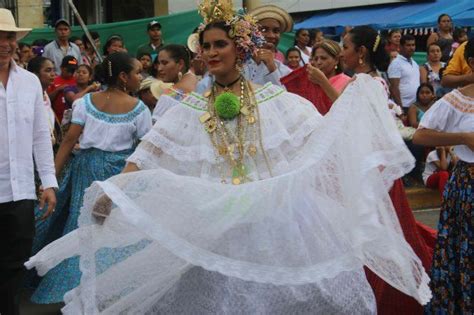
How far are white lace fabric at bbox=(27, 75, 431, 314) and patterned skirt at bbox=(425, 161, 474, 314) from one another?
1056 millimetres

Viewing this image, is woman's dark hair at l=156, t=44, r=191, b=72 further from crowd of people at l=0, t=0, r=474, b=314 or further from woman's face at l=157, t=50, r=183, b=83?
crowd of people at l=0, t=0, r=474, b=314

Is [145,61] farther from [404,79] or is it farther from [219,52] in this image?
[219,52]

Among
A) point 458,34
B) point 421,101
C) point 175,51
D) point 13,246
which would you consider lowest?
point 421,101

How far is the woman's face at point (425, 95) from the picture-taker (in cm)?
1152

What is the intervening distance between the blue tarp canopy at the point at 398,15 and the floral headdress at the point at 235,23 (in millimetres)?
13596

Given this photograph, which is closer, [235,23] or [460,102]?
[235,23]

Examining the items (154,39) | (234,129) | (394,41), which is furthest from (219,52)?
(394,41)

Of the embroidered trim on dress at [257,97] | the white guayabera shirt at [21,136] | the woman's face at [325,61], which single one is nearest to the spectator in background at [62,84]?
the woman's face at [325,61]

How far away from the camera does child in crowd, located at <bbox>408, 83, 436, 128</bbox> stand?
37.4 ft

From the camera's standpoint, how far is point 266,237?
3961mm

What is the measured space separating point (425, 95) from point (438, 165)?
1.62m

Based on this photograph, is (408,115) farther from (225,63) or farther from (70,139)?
(225,63)

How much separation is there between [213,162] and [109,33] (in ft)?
33.8

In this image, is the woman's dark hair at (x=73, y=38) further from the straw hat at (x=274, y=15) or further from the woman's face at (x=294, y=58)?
the straw hat at (x=274, y=15)
